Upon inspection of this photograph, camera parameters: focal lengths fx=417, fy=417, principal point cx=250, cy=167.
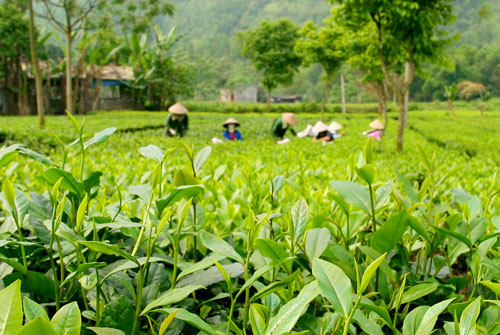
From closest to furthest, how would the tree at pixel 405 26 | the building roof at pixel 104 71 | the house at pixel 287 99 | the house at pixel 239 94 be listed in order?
the tree at pixel 405 26 < the building roof at pixel 104 71 < the house at pixel 239 94 < the house at pixel 287 99

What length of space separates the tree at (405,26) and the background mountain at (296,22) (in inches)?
36.1

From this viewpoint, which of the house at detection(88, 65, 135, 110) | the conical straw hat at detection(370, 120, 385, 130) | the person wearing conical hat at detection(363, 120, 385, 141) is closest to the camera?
the person wearing conical hat at detection(363, 120, 385, 141)

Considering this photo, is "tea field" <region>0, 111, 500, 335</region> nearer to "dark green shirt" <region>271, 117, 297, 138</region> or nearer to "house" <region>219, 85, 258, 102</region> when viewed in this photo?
"dark green shirt" <region>271, 117, 297, 138</region>

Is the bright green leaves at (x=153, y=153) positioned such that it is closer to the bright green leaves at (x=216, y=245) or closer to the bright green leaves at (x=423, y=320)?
the bright green leaves at (x=216, y=245)

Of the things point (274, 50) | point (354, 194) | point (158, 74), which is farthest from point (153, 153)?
point (274, 50)

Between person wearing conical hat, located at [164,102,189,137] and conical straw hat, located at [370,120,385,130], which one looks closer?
person wearing conical hat, located at [164,102,189,137]

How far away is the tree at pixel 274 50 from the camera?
111 feet

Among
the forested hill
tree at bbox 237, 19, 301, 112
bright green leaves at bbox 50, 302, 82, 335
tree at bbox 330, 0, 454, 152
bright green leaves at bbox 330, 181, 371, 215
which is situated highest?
the forested hill

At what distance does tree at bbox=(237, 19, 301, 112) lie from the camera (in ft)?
111

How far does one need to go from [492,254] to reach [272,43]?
115ft

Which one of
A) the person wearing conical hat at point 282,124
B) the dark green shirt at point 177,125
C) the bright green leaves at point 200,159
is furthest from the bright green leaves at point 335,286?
the person wearing conical hat at point 282,124

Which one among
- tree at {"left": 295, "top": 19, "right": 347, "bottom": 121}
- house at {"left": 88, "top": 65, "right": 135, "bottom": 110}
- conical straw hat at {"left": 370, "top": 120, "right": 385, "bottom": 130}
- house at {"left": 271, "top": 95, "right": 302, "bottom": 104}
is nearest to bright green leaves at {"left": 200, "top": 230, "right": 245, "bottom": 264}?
conical straw hat at {"left": 370, "top": 120, "right": 385, "bottom": 130}

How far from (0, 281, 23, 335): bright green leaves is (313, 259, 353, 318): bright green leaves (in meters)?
0.28

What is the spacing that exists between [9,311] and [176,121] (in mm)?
7995
